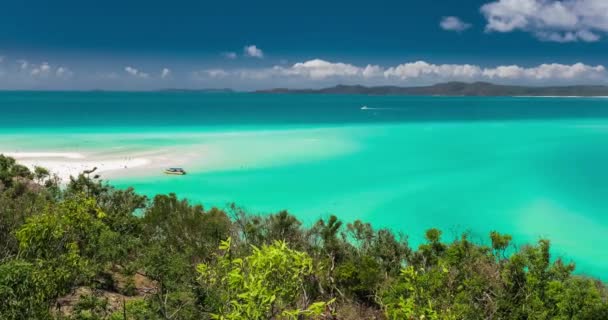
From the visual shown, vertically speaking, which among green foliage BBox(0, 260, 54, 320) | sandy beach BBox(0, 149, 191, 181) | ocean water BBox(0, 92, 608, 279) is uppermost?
green foliage BBox(0, 260, 54, 320)

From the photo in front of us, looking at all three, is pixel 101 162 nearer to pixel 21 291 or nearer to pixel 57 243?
pixel 57 243

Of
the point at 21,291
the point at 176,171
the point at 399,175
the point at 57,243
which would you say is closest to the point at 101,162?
the point at 176,171

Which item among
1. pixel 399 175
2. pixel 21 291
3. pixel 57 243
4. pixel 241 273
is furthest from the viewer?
pixel 399 175

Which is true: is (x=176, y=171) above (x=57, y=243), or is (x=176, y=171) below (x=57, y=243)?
below

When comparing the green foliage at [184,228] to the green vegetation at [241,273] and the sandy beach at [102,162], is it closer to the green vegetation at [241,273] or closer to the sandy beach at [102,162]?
the green vegetation at [241,273]

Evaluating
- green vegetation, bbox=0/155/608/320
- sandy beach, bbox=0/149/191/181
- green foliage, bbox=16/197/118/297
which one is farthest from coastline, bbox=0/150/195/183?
green foliage, bbox=16/197/118/297

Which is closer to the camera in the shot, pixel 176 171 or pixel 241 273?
pixel 241 273

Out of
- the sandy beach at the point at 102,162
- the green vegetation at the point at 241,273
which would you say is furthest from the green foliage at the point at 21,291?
the sandy beach at the point at 102,162

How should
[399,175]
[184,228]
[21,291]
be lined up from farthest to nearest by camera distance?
[399,175]
[184,228]
[21,291]

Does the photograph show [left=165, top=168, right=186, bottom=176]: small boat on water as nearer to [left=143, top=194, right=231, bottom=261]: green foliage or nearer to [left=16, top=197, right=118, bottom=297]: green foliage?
[left=143, top=194, right=231, bottom=261]: green foliage
